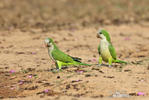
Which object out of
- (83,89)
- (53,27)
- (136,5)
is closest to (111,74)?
(83,89)

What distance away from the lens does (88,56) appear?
12.8 metres

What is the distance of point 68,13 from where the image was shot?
21.8 m

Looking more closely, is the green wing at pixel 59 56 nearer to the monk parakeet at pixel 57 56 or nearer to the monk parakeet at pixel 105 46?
the monk parakeet at pixel 57 56

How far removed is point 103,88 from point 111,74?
3.06ft

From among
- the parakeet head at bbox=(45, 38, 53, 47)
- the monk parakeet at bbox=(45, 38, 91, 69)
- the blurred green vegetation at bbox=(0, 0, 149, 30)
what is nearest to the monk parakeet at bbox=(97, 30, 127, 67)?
the monk parakeet at bbox=(45, 38, 91, 69)

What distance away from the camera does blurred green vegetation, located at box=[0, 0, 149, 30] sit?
64.2 ft

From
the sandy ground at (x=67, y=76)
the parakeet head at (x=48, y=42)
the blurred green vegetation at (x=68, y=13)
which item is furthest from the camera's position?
the blurred green vegetation at (x=68, y=13)

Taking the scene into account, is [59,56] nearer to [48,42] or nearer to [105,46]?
[48,42]

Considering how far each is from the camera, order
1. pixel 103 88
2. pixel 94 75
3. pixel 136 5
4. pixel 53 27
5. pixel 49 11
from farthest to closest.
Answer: pixel 136 5 < pixel 49 11 < pixel 53 27 < pixel 94 75 < pixel 103 88

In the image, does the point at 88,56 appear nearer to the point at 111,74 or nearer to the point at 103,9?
the point at 111,74

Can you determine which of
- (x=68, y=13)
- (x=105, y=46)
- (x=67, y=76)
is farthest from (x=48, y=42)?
(x=68, y=13)

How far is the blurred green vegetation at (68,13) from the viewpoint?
19562 millimetres

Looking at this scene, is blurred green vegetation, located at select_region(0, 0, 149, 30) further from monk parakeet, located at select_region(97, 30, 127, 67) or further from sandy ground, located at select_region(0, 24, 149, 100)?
monk parakeet, located at select_region(97, 30, 127, 67)

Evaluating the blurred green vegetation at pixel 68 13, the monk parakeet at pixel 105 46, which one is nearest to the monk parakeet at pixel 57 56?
the monk parakeet at pixel 105 46
